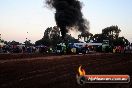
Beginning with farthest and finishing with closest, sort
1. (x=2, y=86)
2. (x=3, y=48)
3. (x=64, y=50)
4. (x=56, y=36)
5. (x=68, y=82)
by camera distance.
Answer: (x=56, y=36) < (x=3, y=48) < (x=64, y=50) < (x=68, y=82) < (x=2, y=86)

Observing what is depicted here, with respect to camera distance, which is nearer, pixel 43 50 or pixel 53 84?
pixel 53 84

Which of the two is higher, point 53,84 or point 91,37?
point 91,37

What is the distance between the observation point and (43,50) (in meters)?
45.2

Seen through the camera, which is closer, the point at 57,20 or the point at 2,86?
the point at 2,86

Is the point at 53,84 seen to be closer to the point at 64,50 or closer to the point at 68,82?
the point at 68,82

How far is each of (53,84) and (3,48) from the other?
3351 cm

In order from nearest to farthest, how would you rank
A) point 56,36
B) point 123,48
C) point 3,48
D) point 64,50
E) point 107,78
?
1. point 107,78
2. point 64,50
3. point 3,48
4. point 123,48
5. point 56,36

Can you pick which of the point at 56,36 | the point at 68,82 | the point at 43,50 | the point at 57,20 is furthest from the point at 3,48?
the point at 56,36

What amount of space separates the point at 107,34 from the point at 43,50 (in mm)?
77973

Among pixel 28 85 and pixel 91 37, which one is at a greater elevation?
pixel 91 37

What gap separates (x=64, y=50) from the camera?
1571 inches

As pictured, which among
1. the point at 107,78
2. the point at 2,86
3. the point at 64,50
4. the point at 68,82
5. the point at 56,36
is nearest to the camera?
the point at 107,78

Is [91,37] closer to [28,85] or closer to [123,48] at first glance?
[123,48]

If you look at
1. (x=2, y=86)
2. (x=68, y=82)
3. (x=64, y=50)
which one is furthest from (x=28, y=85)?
(x=64, y=50)
